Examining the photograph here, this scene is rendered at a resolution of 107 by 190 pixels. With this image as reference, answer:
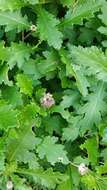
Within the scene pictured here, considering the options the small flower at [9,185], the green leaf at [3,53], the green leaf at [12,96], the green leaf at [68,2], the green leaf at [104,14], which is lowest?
the small flower at [9,185]

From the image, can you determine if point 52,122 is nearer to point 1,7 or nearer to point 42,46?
point 42,46

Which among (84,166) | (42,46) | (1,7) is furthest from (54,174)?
(1,7)

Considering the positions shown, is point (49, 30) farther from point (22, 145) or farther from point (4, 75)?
point (22, 145)

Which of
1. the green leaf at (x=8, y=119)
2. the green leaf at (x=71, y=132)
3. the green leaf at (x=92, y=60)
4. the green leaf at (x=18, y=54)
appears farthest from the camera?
the green leaf at (x=71, y=132)

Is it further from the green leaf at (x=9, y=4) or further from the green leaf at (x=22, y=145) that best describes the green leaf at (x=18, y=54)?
the green leaf at (x=22, y=145)

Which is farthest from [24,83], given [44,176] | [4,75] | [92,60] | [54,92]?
[44,176]

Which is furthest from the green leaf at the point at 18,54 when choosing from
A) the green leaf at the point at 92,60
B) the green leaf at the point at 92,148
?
the green leaf at the point at 92,148
